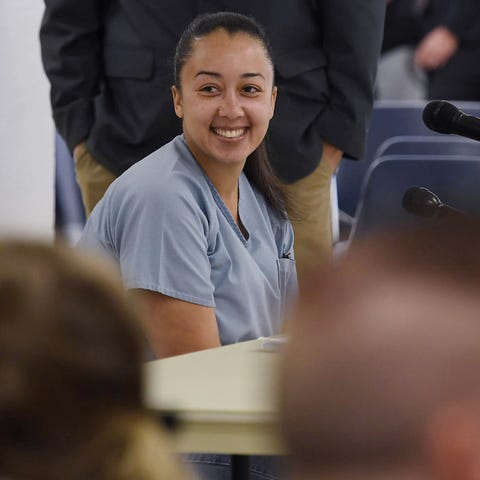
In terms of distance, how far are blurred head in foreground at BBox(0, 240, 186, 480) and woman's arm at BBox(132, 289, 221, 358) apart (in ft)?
4.77

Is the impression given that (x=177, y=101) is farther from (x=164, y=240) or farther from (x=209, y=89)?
(x=164, y=240)

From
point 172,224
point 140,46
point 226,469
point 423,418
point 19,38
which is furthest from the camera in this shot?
point 19,38

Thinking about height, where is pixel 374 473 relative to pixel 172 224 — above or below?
above

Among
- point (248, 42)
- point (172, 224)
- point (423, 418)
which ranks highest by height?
point (423, 418)

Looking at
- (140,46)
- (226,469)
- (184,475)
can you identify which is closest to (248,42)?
(140,46)

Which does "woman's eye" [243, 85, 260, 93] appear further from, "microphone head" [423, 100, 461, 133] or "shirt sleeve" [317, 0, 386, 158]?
"microphone head" [423, 100, 461, 133]

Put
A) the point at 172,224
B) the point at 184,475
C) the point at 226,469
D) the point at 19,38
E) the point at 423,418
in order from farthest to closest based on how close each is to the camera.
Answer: the point at 19,38
the point at 172,224
the point at 226,469
the point at 184,475
the point at 423,418

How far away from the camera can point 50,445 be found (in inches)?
16.9

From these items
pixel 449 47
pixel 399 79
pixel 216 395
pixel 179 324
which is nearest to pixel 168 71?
pixel 179 324

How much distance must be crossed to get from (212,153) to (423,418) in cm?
172

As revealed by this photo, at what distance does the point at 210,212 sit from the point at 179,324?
18 centimetres

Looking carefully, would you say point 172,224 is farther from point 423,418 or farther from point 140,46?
point 423,418

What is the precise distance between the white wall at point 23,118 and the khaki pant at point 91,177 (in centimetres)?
69

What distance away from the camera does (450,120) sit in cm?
152
